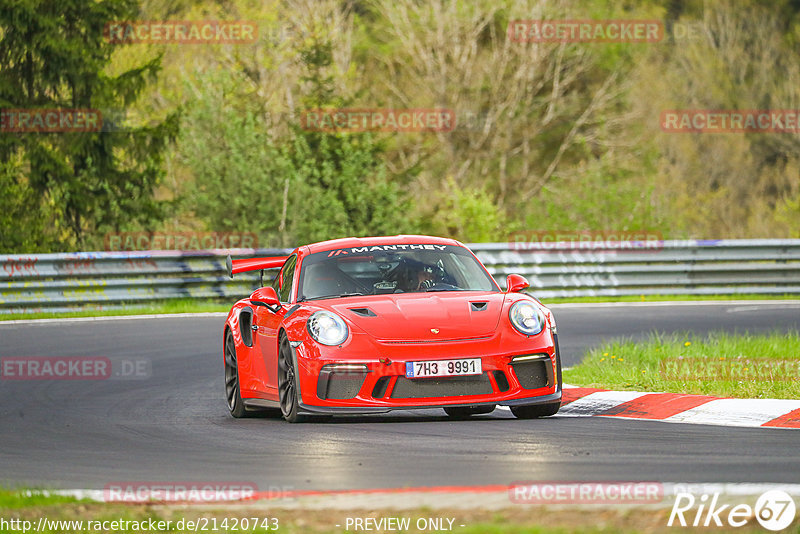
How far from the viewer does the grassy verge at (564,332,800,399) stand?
1045 cm

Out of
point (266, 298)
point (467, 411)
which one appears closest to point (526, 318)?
point (467, 411)

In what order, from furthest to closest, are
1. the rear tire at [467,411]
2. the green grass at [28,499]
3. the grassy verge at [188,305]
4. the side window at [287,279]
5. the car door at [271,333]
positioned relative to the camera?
1. the grassy verge at [188,305]
2. the side window at [287,279]
3. the car door at [271,333]
4. the rear tire at [467,411]
5. the green grass at [28,499]

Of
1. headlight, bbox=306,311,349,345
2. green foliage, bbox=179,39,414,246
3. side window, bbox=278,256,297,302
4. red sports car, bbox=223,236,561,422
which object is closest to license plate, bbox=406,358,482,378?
red sports car, bbox=223,236,561,422

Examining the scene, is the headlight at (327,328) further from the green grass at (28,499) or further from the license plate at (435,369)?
the green grass at (28,499)

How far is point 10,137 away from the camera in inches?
1117

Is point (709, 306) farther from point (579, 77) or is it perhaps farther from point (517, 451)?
point (579, 77)

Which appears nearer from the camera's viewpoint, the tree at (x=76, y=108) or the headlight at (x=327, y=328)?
the headlight at (x=327, y=328)

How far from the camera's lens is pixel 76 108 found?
2881 centimetres

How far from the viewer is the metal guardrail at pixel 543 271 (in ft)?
68.8

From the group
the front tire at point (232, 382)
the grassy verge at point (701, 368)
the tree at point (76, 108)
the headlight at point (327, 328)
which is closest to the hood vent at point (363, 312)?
the headlight at point (327, 328)

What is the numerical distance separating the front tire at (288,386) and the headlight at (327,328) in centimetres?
26

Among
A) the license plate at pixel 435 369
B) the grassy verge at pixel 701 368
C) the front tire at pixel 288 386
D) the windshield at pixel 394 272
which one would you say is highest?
the windshield at pixel 394 272

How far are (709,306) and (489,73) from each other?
78.8 feet

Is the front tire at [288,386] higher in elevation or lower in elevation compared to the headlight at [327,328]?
lower
